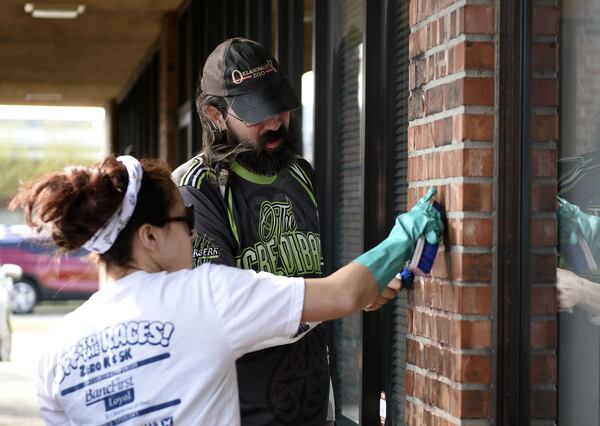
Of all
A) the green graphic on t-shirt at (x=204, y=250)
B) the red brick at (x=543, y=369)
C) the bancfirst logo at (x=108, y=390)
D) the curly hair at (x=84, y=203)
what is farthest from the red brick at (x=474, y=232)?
the bancfirst logo at (x=108, y=390)

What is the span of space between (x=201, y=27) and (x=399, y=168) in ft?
17.7

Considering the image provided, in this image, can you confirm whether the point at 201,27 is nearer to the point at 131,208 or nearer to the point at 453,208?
the point at 453,208

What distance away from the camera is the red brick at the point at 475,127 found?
291cm

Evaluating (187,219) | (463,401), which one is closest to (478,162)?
(463,401)

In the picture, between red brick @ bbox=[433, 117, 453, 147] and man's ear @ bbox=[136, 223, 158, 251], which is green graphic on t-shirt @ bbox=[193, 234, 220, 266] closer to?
man's ear @ bbox=[136, 223, 158, 251]

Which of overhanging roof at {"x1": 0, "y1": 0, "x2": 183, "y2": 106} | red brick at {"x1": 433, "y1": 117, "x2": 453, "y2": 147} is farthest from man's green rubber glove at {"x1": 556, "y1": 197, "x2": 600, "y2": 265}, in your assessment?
overhanging roof at {"x1": 0, "y1": 0, "x2": 183, "y2": 106}

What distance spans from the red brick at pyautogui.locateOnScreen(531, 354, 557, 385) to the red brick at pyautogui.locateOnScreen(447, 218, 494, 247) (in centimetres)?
32

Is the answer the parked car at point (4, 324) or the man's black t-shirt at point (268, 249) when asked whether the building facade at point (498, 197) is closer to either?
the man's black t-shirt at point (268, 249)

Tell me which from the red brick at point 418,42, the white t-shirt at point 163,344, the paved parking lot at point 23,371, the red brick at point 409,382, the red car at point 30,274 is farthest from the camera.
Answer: the red car at point 30,274

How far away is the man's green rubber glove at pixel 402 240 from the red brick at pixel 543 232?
251mm

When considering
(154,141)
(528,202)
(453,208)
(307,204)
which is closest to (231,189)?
(307,204)

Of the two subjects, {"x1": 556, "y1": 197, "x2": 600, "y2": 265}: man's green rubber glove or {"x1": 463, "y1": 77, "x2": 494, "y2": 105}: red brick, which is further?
{"x1": 463, "y1": 77, "x2": 494, "y2": 105}: red brick

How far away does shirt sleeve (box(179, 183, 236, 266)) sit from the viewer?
9.50 feet

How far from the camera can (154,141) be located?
1311cm
